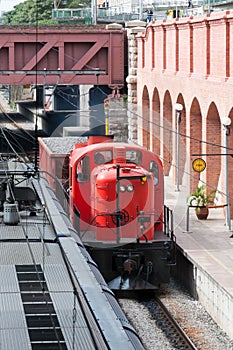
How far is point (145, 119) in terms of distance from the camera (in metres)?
44.6

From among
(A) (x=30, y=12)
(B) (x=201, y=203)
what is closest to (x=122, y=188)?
(B) (x=201, y=203)

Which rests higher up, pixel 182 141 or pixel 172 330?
pixel 182 141

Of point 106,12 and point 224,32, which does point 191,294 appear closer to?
point 224,32

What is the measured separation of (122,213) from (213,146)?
11677 mm

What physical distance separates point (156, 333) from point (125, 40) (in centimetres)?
3094

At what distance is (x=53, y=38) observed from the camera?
4569 cm

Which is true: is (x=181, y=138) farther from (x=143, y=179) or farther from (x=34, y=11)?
(x=34, y=11)

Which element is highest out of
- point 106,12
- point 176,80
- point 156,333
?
point 106,12

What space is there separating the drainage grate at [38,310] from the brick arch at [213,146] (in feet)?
64.3

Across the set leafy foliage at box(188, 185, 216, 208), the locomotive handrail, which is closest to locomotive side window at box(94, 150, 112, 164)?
the locomotive handrail

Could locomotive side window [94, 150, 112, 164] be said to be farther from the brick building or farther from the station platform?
the brick building

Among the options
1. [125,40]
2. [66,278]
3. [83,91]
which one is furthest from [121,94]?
[66,278]

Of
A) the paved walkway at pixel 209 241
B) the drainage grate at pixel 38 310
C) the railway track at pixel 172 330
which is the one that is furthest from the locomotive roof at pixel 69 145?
the drainage grate at pixel 38 310

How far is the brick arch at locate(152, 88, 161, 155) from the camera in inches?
1656
